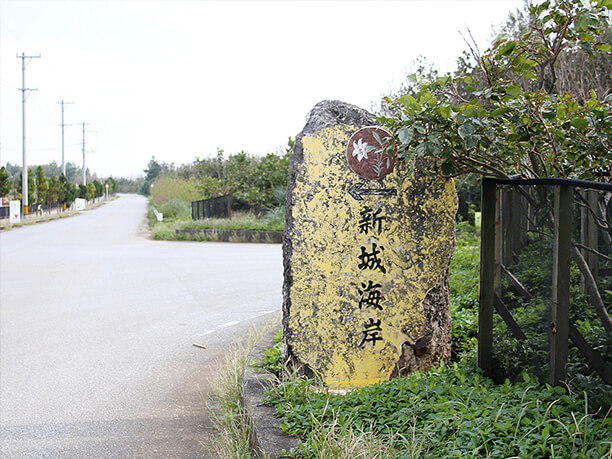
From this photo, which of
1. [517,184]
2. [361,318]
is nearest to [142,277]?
[361,318]

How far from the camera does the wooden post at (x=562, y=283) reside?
2902mm

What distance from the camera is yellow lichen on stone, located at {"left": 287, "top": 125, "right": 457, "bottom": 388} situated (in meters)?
3.86

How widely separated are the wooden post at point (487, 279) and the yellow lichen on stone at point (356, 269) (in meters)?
0.32

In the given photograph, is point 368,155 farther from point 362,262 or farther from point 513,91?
point 513,91

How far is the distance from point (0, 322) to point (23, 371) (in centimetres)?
232

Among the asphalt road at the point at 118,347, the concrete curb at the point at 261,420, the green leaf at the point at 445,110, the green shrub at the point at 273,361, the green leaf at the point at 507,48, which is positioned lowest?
the asphalt road at the point at 118,347

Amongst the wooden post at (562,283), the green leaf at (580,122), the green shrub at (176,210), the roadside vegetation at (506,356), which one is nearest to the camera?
the roadside vegetation at (506,356)

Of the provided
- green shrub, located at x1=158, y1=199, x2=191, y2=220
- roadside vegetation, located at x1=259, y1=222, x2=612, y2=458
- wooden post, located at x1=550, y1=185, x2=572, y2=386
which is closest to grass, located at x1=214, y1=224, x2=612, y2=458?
roadside vegetation, located at x1=259, y1=222, x2=612, y2=458

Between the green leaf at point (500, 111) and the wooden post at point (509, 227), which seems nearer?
the green leaf at point (500, 111)

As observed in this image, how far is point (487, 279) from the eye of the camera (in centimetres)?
357

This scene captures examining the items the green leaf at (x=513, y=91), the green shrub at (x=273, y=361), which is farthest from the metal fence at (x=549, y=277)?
the green shrub at (x=273, y=361)

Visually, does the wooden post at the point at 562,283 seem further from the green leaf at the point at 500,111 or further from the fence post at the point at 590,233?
the green leaf at the point at 500,111

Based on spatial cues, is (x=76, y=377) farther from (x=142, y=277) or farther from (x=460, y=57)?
Result: (x=460, y=57)

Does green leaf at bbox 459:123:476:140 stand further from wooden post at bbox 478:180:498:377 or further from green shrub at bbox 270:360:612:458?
green shrub at bbox 270:360:612:458
